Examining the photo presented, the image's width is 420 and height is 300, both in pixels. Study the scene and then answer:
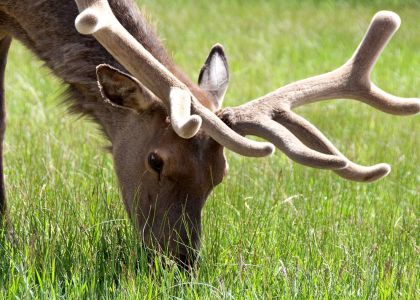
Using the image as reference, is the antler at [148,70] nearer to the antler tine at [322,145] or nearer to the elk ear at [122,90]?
the elk ear at [122,90]

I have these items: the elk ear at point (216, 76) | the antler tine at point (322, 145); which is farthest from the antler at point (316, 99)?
the elk ear at point (216, 76)

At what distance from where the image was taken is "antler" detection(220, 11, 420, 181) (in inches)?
185

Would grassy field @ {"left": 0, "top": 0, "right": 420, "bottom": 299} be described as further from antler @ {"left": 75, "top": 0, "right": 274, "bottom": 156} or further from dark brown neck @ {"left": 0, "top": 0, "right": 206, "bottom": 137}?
antler @ {"left": 75, "top": 0, "right": 274, "bottom": 156}

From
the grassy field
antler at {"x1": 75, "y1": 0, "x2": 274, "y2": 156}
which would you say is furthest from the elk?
the grassy field

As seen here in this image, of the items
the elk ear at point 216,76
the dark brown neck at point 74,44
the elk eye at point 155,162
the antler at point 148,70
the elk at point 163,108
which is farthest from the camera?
the elk ear at point 216,76

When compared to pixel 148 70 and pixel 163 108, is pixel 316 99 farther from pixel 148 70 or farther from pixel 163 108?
pixel 148 70

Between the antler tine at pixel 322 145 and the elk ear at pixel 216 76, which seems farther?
the elk ear at pixel 216 76

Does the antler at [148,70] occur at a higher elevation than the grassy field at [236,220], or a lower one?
higher

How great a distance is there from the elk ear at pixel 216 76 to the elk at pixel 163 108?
0.01 metres

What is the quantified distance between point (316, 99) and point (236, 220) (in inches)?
33.6

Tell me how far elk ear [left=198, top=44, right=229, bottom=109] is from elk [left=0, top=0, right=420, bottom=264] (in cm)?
1

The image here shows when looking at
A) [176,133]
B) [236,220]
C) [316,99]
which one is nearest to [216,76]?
[316,99]

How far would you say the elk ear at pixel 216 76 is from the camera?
5.39m

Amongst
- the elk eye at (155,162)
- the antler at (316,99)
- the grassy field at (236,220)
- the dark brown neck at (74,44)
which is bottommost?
the grassy field at (236,220)
